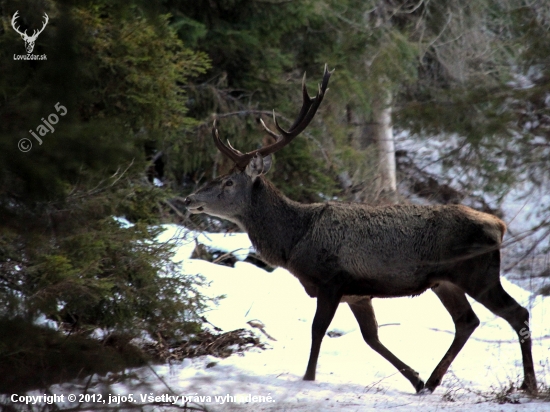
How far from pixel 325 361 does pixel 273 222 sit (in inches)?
67.1

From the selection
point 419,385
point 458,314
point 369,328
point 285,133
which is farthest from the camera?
point 285,133

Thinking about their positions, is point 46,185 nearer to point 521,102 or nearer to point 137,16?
point 521,102

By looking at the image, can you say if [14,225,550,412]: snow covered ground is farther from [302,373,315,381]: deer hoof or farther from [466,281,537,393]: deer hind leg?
[466,281,537,393]: deer hind leg

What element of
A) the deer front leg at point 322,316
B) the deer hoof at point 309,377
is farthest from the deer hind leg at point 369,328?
the deer hoof at point 309,377

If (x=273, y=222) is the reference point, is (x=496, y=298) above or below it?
below

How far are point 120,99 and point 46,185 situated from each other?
17.4 ft

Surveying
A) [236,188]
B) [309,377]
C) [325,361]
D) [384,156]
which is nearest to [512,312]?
[309,377]

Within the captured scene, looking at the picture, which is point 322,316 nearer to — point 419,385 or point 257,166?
point 419,385

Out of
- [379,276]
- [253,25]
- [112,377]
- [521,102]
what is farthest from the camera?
[253,25]

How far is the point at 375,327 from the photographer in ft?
26.6

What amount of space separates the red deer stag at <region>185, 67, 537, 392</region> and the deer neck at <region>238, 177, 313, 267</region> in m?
0.01

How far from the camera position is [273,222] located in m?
8.30

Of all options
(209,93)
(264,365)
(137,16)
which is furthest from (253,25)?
(264,365)

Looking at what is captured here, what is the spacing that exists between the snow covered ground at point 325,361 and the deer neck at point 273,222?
125 cm
